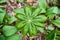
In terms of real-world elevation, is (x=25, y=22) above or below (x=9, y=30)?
above

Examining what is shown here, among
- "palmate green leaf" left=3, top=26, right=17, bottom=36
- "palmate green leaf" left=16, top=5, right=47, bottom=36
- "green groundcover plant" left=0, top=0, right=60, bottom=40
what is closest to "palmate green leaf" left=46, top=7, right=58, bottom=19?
"green groundcover plant" left=0, top=0, right=60, bottom=40

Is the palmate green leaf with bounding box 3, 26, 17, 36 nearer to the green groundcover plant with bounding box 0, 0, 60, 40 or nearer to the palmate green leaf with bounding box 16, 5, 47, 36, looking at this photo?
the green groundcover plant with bounding box 0, 0, 60, 40

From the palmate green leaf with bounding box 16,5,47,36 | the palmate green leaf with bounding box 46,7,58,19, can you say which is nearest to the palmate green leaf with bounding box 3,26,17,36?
the palmate green leaf with bounding box 16,5,47,36

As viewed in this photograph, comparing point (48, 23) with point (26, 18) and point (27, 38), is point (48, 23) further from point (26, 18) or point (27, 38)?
point (26, 18)

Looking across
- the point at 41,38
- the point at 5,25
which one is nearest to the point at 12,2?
the point at 5,25

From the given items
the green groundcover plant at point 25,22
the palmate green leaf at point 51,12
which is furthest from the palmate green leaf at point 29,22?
the palmate green leaf at point 51,12

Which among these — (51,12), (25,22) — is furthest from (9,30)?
(51,12)

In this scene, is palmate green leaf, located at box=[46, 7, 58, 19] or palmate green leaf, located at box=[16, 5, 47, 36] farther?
palmate green leaf, located at box=[46, 7, 58, 19]

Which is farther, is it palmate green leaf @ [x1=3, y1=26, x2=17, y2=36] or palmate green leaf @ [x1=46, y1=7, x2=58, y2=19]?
palmate green leaf @ [x1=46, y1=7, x2=58, y2=19]

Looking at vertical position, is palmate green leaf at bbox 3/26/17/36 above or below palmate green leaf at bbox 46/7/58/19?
below

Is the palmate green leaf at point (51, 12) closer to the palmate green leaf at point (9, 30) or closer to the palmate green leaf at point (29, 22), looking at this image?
the palmate green leaf at point (29, 22)

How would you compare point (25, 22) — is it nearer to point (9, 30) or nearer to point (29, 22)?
point (29, 22)

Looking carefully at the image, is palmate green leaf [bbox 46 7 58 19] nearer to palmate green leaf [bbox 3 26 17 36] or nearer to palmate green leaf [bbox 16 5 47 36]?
palmate green leaf [bbox 16 5 47 36]
